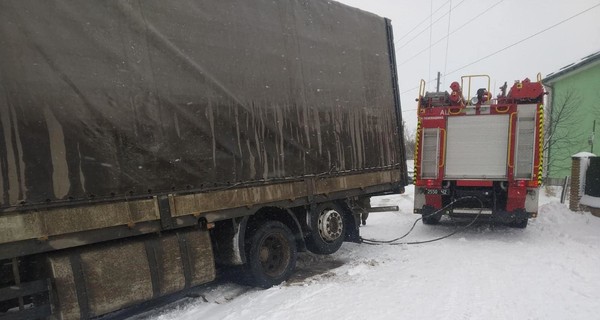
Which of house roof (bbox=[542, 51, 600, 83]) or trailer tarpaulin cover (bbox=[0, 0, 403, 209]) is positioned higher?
house roof (bbox=[542, 51, 600, 83])

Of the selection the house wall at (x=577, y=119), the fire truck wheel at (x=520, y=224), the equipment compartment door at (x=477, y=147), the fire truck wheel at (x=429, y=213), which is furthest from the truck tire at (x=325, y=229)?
the house wall at (x=577, y=119)

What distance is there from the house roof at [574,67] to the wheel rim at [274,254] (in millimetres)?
17752

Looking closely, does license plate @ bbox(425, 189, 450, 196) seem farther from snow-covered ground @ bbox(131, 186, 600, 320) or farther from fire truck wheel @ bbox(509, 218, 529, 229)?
fire truck wheel @ bbox(509, 218, 529, 229)

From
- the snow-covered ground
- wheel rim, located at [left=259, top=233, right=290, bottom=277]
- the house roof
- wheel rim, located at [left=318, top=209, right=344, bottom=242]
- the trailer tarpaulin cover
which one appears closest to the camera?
the trailer tarpaulin cover

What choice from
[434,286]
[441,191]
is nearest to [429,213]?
[441,191]

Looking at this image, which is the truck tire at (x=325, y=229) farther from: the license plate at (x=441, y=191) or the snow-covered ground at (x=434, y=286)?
the license plate at (x=441, y=191)

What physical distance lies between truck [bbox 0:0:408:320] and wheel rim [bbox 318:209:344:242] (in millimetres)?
23

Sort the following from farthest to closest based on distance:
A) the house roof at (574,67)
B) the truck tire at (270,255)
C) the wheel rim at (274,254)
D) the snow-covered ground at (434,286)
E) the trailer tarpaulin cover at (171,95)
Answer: the house roof at (574,67)
the wheel rim at (274,254)
the truck tire at (270,255)
the snow-covered ground at (434,286)
the trailer tarpaulin cover at (171,95)

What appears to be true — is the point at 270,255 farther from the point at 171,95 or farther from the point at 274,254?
the point at 171,95

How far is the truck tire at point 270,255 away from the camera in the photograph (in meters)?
5.53

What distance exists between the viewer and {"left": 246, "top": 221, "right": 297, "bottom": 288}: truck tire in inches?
218

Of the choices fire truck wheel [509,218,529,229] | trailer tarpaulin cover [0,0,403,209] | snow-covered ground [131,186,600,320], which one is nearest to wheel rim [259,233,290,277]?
snow-covered ground [131,186,600,320]

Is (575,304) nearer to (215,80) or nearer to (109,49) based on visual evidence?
(215,80)

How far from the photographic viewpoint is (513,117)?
897 cm
